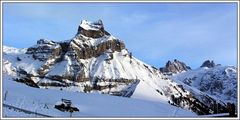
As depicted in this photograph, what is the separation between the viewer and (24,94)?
26500 mm

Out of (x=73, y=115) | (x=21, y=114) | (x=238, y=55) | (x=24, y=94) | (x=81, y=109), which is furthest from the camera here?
(x=24, y=94)

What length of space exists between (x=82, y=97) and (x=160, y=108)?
14.6 feet

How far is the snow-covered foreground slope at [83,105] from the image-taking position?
73.7ft

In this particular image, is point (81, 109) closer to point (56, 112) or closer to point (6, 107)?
point (56, 112)

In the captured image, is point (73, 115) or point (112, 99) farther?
point (112, 99)

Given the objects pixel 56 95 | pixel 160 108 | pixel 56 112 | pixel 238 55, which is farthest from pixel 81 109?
pixel 238 55

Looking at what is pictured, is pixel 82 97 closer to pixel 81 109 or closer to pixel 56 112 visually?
pixel 81 109

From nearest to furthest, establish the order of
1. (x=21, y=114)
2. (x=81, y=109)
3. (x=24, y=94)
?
1. (x=21, y=114)
2. (x=81, y=109)
3. (x=24, y=94)

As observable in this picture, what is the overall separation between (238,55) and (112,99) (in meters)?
12.9

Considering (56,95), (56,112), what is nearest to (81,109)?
(56,112)

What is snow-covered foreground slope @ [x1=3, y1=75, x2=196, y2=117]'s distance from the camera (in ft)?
73.7

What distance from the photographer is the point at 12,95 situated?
25.0 m

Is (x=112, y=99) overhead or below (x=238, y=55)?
below

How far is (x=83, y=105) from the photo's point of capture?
2619 centimetres
